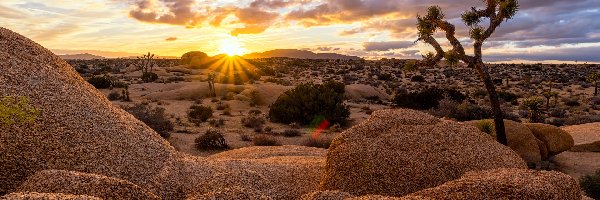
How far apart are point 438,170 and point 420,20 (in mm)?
7825

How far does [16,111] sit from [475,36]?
460 inches

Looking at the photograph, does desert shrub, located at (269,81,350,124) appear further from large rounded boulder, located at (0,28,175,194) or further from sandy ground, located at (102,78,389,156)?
large rounded boulder, located at (0,28,175,194)

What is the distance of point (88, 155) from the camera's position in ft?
24.6

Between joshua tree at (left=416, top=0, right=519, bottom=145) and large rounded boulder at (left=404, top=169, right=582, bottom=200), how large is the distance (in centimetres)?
791

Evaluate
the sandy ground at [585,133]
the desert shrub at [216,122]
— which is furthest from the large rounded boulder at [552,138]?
the desert shrub at [216,122]

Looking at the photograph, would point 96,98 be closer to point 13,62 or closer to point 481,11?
point 13,62

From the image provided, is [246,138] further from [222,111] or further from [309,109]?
[222,111]

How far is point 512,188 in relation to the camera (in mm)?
5738

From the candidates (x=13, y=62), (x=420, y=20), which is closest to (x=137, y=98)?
(x=420, y=20)

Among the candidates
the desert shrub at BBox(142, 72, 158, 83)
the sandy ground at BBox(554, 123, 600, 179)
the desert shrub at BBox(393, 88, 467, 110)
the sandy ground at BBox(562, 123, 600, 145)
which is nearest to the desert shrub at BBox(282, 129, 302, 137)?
the sandy ground at BBox(554, 123, 600, 179)

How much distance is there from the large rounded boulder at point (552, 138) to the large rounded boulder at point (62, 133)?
1167 cm

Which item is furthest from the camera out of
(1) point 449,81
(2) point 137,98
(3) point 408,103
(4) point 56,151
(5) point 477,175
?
(1) point 449,81

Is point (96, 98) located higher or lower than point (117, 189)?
higher

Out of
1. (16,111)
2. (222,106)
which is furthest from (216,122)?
(16,111)
